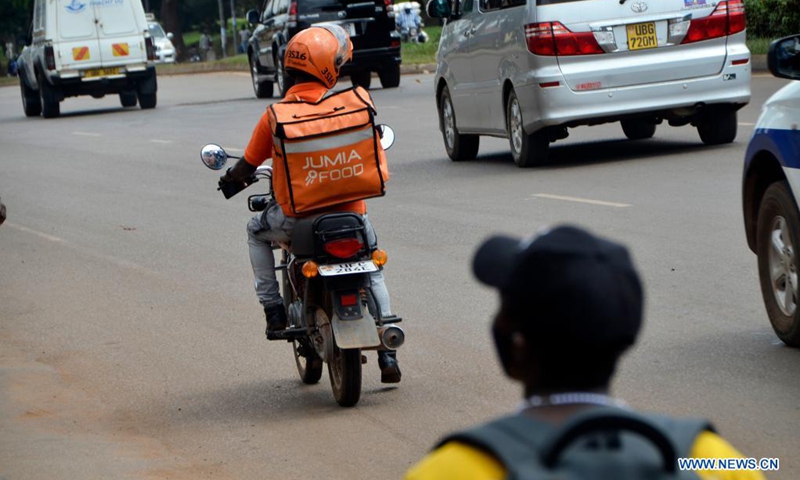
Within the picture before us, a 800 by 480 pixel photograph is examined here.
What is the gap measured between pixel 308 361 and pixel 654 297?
93.1 inches

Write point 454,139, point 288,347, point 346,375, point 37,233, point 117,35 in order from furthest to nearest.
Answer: point 117,35 → point 454,139 → point 37,233 → point 288,347 → point 346,375

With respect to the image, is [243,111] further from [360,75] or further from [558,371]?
[558,371]

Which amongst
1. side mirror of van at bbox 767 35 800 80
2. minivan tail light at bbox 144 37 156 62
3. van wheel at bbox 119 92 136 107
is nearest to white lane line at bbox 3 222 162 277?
side mirror of van at bbox 767 35 800 80

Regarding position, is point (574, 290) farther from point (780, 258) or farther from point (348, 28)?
point (348, 28)

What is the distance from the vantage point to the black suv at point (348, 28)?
2775cm

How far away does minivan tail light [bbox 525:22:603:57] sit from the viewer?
13836mm

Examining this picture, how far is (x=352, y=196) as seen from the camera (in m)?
6.37

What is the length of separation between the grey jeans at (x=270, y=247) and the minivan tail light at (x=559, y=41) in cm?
748

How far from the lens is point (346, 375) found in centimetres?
632

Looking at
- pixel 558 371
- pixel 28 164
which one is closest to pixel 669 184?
pixel 28 164

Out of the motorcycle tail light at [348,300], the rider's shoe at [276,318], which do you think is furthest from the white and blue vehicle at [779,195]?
the rider's shoe at [276,318]

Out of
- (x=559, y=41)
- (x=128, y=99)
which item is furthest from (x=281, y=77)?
(x=559, y=41)

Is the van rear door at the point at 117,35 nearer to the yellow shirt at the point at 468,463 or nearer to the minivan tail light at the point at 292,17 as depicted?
the minivan tail light at the point at 292,17

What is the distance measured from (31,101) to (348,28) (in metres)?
7.40
